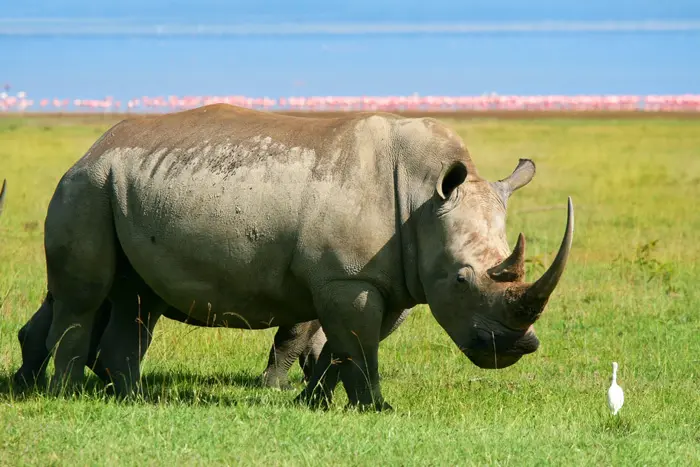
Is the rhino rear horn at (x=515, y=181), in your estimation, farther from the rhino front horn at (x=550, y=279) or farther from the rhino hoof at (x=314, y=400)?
the rhino hoof at (x=314, y=400)

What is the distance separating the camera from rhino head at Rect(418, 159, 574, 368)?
23.4 feet

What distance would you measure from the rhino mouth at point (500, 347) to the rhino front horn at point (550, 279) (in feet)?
0.69

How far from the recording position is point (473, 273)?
724cm

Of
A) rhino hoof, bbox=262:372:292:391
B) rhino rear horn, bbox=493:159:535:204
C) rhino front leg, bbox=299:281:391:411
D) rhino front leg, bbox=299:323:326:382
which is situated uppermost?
rhino rear horn, bbox=493:159:535:204

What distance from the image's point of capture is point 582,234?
17.5 meters

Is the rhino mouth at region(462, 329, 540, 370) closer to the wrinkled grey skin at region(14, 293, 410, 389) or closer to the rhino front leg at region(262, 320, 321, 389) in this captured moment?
the wrinkled grey skin at region(14, 293, 410, 389)

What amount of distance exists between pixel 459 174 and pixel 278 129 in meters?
1.25

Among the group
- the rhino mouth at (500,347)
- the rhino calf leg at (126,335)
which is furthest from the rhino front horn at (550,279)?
the rhino calf leg at (126,335)

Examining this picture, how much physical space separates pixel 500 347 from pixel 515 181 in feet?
4.43

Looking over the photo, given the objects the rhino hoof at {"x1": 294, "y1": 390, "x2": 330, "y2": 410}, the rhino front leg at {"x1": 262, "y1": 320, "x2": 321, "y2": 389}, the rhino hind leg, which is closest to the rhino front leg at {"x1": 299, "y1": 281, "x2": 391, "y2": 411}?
the rhino hoof at {"x1": 294, "y1": 390, "x2": 330, "y2": 410}

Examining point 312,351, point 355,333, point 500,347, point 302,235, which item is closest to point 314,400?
point 355,333

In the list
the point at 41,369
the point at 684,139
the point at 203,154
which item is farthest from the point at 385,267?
the point at 684,139

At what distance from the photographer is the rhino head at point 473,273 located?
713 cm

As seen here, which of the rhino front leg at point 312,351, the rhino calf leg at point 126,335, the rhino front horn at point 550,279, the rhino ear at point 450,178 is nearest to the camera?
the rhino front horn at point 550,279
